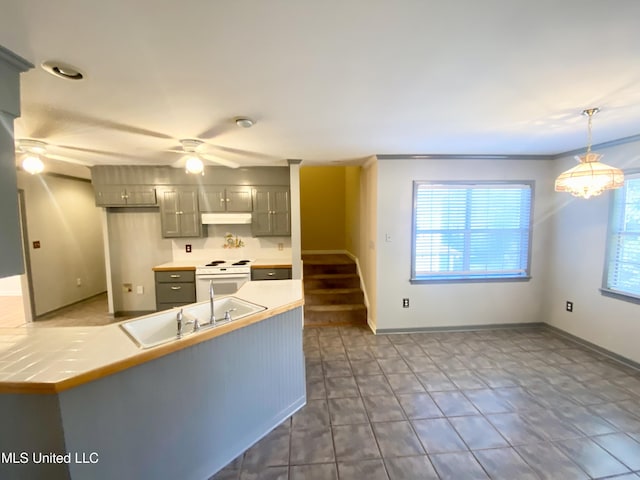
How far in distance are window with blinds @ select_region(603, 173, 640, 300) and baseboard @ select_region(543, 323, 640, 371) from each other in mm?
682

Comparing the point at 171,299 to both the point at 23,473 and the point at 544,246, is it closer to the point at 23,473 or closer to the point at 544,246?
the point at 23,473

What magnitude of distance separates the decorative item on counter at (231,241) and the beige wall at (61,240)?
294cm

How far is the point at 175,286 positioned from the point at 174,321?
237cm

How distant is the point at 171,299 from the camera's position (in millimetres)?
4020

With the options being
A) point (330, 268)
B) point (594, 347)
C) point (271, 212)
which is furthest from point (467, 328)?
point (271, 212)

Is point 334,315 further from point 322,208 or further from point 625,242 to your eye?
point 625,242

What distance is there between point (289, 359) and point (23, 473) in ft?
4.76

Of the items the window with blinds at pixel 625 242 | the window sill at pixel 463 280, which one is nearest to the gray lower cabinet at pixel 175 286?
the window sill at pixel 463 280

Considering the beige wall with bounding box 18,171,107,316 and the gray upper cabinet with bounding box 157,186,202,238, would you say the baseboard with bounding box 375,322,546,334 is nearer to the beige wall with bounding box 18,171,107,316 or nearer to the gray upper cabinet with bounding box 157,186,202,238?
the gray upper cabinet with bounding box 157,186,202,238

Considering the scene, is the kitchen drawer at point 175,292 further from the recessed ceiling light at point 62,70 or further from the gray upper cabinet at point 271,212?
the recessed ceiling light at point 62,70

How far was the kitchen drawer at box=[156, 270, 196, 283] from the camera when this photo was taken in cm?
398

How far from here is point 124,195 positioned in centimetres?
412

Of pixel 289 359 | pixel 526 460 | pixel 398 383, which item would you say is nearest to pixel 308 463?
pixel 289 359

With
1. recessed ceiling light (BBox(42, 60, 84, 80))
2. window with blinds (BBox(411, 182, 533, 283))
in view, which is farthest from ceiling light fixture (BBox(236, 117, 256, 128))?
window with blinds (BBox(411, 182, 533, 283))
